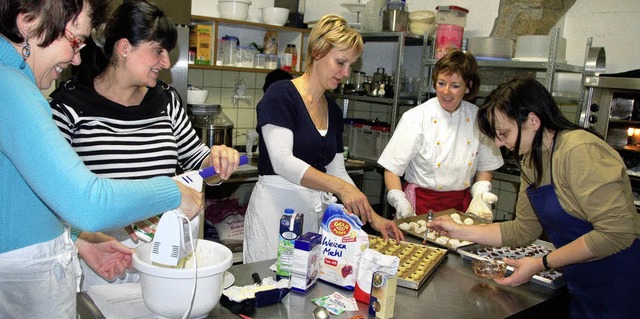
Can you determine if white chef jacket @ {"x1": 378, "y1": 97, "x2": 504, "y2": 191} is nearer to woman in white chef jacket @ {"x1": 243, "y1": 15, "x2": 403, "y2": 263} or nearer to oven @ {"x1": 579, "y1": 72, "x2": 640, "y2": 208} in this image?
woman in white chef jacket @ {"x1": 243, "y1": 15, "x2": 403, "y2": 263}

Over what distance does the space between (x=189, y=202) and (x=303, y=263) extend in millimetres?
464

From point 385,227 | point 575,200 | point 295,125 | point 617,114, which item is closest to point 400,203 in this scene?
point 385,227

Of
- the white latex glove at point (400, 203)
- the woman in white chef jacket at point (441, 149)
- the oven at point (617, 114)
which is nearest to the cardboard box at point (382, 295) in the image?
the white latex glove at point (400, 203)

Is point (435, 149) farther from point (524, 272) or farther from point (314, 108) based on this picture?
point (524, 272)

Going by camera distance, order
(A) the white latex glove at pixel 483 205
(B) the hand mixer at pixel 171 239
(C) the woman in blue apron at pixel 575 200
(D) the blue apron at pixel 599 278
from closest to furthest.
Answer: (B) the hand mixer at pixel 171 239 → (C) the woman in blue apron at pixel 575 200 → (D) the blue apron at pixel 599 278 → (A) the white latex glove at pixel 483 205

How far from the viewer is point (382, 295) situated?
1.42 m

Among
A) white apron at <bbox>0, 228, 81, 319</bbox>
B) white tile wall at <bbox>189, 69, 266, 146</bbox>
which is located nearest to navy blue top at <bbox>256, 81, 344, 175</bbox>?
white apron at <bbox>0, 228, 81, 319</bbox>

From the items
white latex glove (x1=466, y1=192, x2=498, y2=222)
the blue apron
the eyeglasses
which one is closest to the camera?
the eyeglasses

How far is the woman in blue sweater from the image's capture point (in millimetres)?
925

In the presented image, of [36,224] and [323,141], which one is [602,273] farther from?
[36,224]

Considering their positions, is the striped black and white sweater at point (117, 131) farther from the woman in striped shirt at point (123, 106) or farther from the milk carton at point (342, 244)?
the milk carton at point (342, 244)

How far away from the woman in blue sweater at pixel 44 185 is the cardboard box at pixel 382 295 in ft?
1.74

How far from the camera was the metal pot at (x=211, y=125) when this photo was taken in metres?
3.92

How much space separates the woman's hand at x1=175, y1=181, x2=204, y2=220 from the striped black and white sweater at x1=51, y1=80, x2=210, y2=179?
591 millimetres
